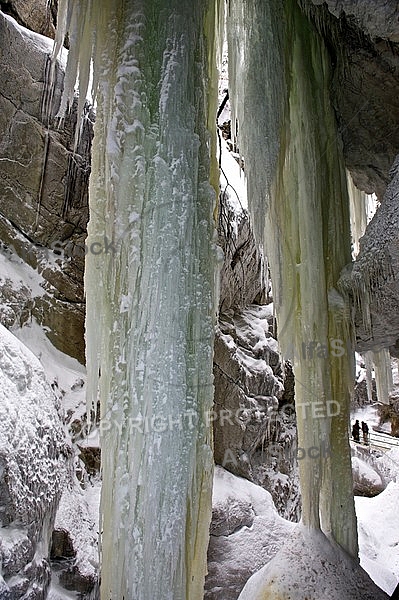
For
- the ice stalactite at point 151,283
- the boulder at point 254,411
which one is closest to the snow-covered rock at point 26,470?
the ice stalactite at point 151,283

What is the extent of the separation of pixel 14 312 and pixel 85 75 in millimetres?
3878

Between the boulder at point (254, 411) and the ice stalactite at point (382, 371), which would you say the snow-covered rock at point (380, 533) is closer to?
the boulder at point (254, 411)

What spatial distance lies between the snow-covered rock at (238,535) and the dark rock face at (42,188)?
269cm

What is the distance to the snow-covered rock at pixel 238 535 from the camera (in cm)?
645

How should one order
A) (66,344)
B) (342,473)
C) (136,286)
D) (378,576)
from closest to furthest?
(136,286)
(342,473)
(378,576)
(66,344)

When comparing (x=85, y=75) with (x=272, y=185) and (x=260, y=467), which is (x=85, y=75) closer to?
(x=272, y=185)

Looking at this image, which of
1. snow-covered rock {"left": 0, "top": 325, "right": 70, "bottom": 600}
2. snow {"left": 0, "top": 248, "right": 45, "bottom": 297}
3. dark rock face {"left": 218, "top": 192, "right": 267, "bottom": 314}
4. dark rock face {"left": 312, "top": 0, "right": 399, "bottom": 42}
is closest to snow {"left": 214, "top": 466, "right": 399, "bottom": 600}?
dark rock face {"left": 218, "top": 192, "right": 267, "bottom": 314}

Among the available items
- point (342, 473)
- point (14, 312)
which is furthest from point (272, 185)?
point (14, 312)

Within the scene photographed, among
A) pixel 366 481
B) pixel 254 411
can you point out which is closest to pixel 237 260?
pixel 254 411

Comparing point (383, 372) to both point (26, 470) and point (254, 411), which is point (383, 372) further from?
point (26, 470)

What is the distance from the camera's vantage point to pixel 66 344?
23.1ft

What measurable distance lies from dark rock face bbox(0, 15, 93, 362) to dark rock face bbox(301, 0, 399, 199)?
11.5 ft

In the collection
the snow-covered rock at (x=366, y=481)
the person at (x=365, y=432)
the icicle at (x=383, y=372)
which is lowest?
the snow-covered rock at (x=366, y=481)

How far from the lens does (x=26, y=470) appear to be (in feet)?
12.5
